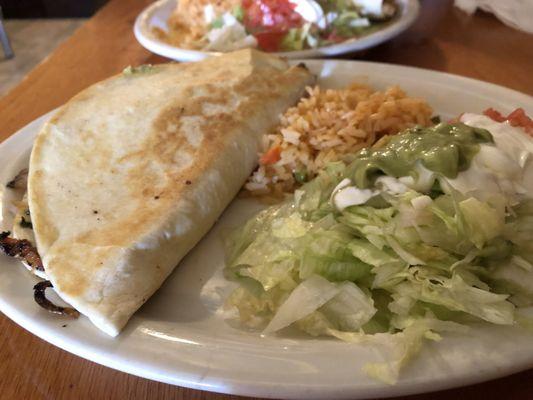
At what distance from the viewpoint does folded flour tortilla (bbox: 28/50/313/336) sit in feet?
3.30

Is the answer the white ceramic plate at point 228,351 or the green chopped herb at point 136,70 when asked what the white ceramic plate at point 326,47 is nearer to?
the green chopped herb at point 136,70

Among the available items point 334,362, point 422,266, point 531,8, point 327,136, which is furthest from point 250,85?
point 531,8

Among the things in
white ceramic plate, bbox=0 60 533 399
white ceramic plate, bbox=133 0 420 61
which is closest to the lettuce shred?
white ceramic plate, bbox=0 60 533 399

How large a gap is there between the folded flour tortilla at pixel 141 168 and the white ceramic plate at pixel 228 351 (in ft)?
0.17

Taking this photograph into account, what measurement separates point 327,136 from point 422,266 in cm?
58

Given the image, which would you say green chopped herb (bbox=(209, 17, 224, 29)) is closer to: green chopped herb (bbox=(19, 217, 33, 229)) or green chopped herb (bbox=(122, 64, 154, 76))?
green chopped herb (bbox=(122, 64, 154, 76))

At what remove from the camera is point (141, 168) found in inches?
49.3

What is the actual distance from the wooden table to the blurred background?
2291 mm

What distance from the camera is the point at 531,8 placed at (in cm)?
239

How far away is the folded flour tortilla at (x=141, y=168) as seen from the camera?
3.30ft

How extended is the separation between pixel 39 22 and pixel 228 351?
580cm

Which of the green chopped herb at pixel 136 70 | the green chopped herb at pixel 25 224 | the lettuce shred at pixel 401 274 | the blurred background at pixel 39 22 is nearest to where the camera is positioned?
the lettuce shred at pixel 401 274

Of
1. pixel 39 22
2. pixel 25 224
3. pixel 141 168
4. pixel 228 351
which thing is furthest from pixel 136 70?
pixel 39 22

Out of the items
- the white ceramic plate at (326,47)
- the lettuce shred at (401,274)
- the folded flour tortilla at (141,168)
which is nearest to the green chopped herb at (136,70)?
the folded flour tortilla at (141,168)
